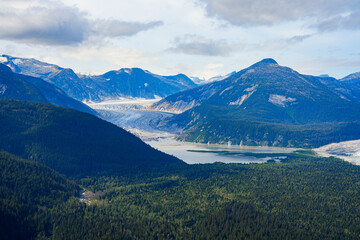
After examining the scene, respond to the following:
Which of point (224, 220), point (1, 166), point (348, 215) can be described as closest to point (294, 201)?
point (348, 215)

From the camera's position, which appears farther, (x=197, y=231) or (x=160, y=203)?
(x=160, y=203)

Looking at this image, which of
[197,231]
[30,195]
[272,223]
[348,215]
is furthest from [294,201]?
[30,195]

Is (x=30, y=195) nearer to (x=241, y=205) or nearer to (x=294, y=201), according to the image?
(x=241, y=205)

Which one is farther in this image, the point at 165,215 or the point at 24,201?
the point at 24,201

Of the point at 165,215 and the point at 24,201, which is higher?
the point at 24,201

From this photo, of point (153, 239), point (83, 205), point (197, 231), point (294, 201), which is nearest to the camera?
point (153, 239)

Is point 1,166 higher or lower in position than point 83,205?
higher

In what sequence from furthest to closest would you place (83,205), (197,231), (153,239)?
(83,205) → (197,231) → (153,239)

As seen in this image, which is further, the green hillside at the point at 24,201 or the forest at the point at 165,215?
the forest at the point at 165,215

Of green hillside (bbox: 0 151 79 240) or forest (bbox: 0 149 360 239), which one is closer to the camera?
green hillside (bbox: 0 151 79 240)

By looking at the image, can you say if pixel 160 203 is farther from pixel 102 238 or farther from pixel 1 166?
pixel 1 166
